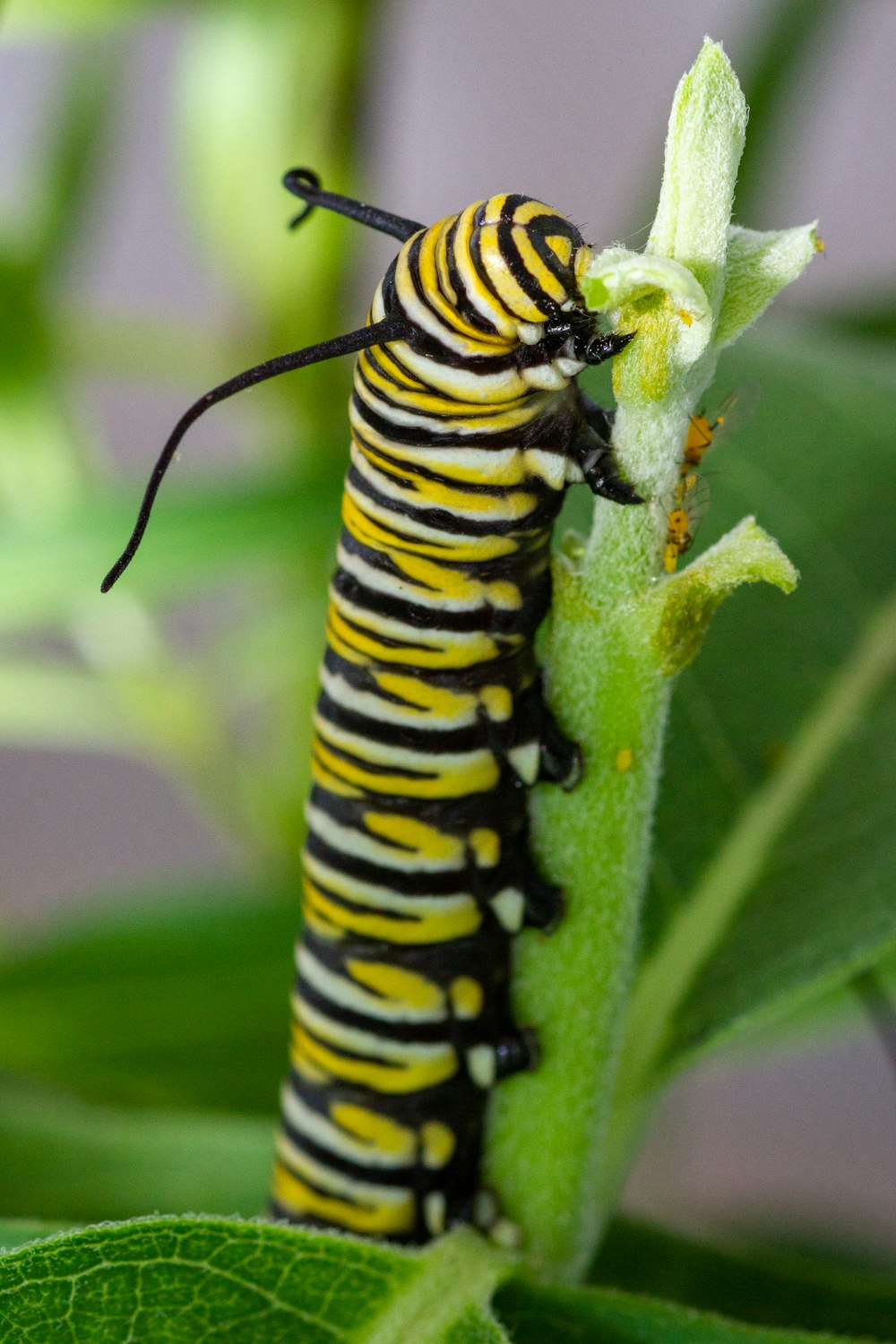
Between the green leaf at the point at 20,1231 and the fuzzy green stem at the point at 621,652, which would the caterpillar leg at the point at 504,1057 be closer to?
the fuzzy green stem at the point at 621,652

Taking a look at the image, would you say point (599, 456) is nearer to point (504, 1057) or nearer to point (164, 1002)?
point (504, 1057)

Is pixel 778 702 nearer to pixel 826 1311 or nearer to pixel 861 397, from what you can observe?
pixel 861 397

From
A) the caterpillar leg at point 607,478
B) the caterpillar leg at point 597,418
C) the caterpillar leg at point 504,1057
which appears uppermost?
the caterpillar leg at point 597,418

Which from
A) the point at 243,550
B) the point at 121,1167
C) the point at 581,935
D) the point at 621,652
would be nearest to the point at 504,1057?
the point at 581,935

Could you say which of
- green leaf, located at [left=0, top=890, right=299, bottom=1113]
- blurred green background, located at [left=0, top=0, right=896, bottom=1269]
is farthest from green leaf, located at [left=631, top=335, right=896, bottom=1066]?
green leaf, located at [left=0, top=890, right=299, bottom=1113]

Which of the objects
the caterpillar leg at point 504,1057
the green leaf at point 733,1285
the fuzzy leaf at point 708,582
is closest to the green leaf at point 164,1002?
the green leaf at point 733,1285
